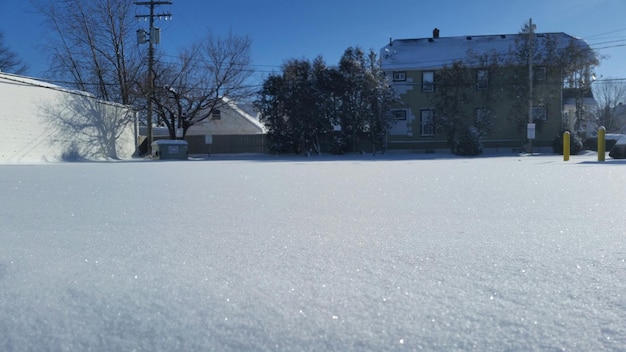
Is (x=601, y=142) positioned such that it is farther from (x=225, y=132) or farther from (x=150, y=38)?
(x=225, y=132)

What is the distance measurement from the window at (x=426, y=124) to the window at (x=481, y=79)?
9.80 feet

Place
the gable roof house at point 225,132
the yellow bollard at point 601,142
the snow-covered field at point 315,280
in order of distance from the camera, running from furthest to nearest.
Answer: the gable roof house at point 225,132
the yellow bollard at point 601,142
the snow-covered field at point 315,280

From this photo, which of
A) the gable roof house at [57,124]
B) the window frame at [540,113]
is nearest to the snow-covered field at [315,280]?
the gable roof house at [57,124]

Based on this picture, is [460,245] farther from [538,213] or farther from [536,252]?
[538,213]

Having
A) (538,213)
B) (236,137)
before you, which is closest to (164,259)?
(538,213)

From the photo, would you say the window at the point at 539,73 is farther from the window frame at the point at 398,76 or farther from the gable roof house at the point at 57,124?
the gable roof house at the point at 57,124

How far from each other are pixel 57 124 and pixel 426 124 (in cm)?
1957

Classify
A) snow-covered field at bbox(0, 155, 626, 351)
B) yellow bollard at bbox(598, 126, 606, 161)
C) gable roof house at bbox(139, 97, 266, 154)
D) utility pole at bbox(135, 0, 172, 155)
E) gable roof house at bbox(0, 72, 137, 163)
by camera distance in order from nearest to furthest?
snow-covered field at bbox(0, 155, 626, 351), yellow bollard at bbox(598, 126, 606, 161), gable roof house at bbox(0, 72, 137, 163), utility pole at bbox(135, 0, 172, 155), gable roof house at bbox(139, 97, 266, 154)

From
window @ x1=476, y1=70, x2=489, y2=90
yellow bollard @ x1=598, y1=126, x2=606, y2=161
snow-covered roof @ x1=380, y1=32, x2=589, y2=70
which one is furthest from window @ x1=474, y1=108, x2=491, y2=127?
yellow bollard @ x1=598, y1=126, x2=606, y2=161

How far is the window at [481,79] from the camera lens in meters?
27.1

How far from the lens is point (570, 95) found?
27562 millimetres

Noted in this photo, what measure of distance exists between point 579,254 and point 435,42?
2992 centimetres

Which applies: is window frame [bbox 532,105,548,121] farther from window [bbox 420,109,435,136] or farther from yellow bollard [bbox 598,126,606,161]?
yellow bollard [bbox 598,126,606,161]

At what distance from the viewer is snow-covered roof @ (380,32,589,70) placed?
91.2 feet
